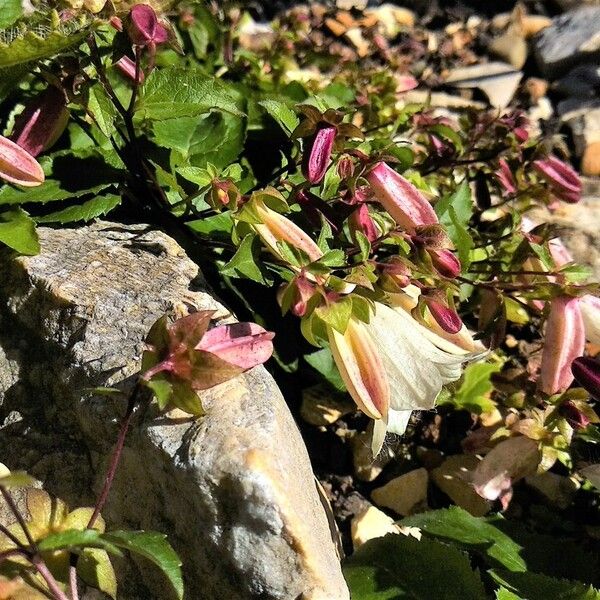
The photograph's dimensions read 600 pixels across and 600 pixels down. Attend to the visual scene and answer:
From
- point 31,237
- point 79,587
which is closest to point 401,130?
point 31,237

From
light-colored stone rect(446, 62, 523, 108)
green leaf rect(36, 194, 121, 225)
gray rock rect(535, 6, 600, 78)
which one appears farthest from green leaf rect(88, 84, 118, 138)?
gray rock rect(535, 6, 600, 78)

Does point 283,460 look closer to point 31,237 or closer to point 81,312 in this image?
point 81,312

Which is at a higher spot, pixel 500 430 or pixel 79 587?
pixel 79 587

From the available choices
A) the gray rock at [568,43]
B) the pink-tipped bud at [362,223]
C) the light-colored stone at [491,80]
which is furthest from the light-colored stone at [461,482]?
the gray rock at [568,43]

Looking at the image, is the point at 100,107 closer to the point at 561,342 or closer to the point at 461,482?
the point at 561,342

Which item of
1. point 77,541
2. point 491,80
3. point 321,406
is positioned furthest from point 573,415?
point 491,80

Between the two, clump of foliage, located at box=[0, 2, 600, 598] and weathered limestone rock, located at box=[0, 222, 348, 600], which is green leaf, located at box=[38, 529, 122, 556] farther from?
weathered limestone rock, located at box=[0, 222, 348, 600]
